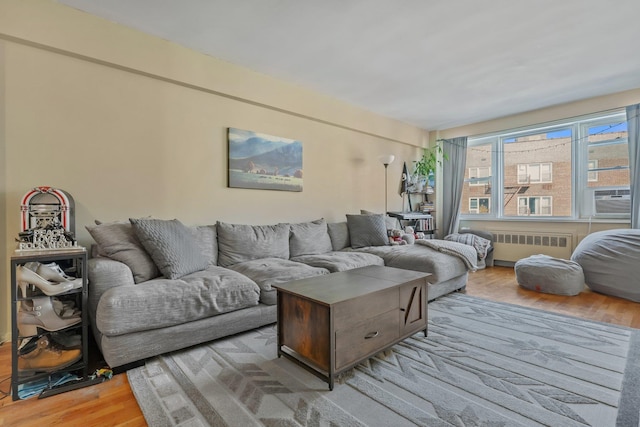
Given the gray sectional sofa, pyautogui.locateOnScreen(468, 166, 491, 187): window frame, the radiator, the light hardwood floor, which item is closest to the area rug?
the light hardwood floor

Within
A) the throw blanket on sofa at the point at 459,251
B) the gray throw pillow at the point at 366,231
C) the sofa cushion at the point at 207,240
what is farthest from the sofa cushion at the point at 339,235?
the sofa cushion at the point at 207,240

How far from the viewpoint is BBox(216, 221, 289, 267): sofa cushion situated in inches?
114

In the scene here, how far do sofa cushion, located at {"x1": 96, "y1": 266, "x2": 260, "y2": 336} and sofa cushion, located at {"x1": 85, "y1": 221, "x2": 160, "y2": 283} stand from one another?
0.13 m

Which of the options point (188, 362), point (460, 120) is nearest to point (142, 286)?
point (188, 362)

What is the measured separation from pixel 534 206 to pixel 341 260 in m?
3.72

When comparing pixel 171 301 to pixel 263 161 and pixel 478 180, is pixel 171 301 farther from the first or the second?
pixel 478 180

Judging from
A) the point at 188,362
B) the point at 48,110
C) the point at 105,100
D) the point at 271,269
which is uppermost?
the point at 105,100

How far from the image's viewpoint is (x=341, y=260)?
3.04 meters

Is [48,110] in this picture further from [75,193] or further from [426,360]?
[426,360]

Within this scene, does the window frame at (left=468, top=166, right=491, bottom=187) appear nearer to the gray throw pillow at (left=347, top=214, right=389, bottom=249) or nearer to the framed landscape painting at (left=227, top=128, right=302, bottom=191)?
the gray throw pillow at (left=347, top=214, right=389, bottom=249)

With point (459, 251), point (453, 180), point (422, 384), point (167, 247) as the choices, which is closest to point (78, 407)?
point (167, 247)

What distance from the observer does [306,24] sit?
2510 millimetres

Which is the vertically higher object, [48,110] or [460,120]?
[460,120]

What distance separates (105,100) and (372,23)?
2281 millimetres
